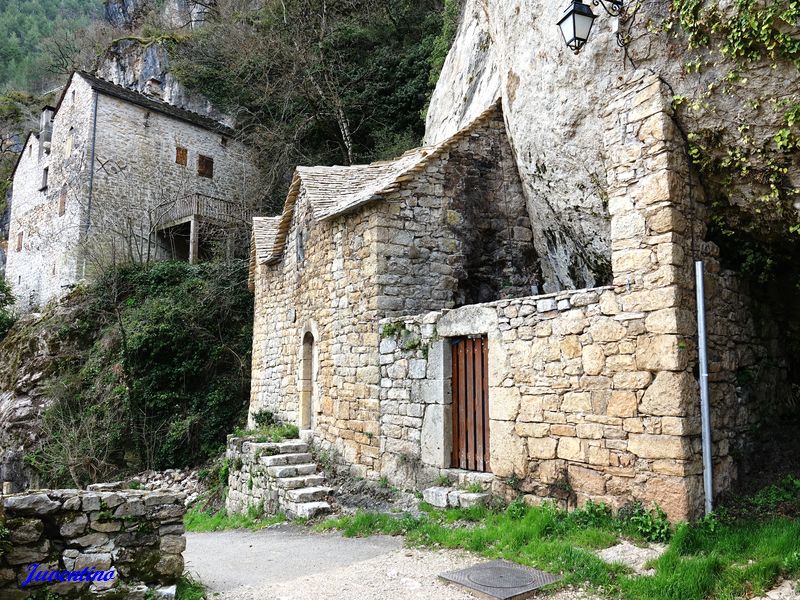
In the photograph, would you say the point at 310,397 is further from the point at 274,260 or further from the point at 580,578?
the point at 580,578

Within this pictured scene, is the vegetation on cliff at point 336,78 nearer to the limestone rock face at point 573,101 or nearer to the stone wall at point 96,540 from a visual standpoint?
the limestone rock face at point 573,101

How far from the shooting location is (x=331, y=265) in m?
10.2

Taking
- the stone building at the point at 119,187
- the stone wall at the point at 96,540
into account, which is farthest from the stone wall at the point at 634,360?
the stone building at the point at 119,187

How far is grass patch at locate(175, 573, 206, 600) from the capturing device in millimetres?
4721

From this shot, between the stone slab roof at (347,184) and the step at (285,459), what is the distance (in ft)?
13.7

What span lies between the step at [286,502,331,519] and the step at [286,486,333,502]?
107 millimetres

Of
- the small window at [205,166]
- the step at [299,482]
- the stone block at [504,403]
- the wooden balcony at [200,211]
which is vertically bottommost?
the step at [299,482]

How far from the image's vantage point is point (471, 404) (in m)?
7.29

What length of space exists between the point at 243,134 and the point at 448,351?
18.7m

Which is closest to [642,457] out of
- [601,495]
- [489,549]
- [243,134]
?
[601,495]

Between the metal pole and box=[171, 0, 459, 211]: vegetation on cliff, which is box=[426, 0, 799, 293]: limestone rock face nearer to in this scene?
the metal pole

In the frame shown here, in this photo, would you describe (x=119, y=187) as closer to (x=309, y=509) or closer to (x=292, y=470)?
(x=292, y=470)

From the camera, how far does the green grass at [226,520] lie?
8.87 m

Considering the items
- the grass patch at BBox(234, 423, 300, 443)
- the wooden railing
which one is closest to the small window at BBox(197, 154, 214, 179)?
the wooden railing
